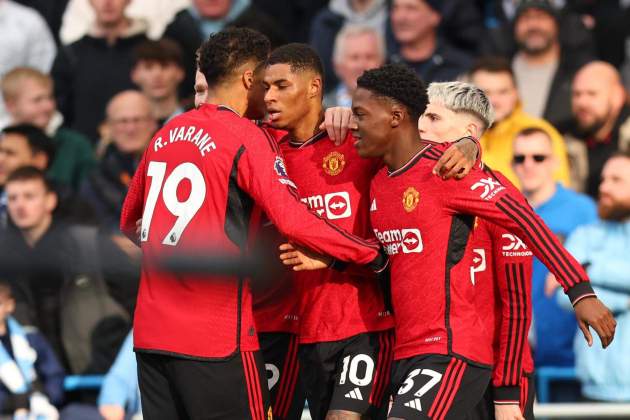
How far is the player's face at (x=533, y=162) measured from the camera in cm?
884

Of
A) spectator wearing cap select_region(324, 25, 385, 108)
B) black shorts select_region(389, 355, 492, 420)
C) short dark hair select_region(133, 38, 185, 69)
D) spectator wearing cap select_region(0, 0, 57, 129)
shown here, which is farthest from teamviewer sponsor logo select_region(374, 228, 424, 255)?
spectator wearing cap select_region(0, 0, 57, 129)

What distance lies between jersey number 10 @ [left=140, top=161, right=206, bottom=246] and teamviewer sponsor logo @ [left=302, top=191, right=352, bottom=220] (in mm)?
648

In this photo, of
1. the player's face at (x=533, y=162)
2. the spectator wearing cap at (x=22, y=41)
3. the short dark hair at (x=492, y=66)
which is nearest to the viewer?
the player's face at (x=533, y=162)

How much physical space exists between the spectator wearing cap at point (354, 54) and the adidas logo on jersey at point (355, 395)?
15.4 feet

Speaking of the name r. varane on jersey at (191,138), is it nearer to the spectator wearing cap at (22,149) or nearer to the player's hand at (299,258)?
the player's hand at (299,258)

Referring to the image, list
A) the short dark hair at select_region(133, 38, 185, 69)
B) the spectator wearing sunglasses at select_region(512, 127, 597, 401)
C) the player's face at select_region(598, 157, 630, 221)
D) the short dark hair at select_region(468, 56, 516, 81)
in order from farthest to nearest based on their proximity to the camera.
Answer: the short dark hair at select_region(133, 38, 185, 69) < the short dark hair at select_region(468, 56, 516, 81) < the spectator wearing sunglasses at select_region(512, 127, 597, 401) < the player's face at select_region(598, 157, 630, 221)

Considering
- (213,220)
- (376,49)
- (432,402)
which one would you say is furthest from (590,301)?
(376,49)

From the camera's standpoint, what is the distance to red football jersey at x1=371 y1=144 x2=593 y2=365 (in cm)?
565

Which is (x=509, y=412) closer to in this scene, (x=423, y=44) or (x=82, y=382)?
(x=82, y=382)

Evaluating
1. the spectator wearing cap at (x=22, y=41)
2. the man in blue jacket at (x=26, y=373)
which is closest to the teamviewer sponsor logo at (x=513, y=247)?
the man in blue jacket at (x=26, y=373)

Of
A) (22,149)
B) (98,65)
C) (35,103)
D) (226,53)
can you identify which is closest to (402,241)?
(226,53)

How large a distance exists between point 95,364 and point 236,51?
136 inches

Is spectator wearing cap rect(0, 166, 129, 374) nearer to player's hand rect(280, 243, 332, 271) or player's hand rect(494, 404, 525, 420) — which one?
player's hand rect(280, 243, 332, 271)

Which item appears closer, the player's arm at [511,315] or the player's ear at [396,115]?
the player's ear at [396,115]
